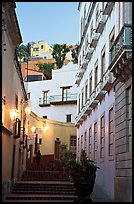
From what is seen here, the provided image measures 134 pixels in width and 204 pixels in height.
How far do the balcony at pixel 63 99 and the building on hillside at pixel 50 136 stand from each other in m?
2.79

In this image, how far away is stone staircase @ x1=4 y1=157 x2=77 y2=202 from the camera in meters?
15.2

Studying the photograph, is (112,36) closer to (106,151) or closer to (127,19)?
(127,19)

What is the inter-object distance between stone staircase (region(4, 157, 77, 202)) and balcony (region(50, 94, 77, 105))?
1524 centimetres

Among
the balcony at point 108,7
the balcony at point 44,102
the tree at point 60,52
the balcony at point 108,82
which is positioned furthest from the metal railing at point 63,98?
the balcony at point 108,82

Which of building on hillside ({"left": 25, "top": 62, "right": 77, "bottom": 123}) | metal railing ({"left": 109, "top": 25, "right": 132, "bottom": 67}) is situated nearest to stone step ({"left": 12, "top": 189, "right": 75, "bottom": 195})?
metal railing ({"left": 109, "top": 25, "right": 132, "bottom": 67})

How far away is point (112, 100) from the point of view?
15.6 metres

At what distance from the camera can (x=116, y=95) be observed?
14453mm

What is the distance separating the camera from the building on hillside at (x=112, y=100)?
12.3 metres

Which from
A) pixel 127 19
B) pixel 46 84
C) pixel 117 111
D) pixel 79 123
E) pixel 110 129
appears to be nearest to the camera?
pixel 127 19

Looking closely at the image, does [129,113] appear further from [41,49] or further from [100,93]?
[41,49]

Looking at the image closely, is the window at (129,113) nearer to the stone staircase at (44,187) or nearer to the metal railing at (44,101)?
the stone staircase at (44,187)

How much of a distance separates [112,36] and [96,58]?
173 inches

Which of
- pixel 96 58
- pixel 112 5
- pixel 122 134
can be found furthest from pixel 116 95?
pixel 96 58

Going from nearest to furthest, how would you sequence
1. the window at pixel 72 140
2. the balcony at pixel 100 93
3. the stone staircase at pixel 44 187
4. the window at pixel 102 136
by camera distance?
the stone staircase at pixel 44 187 → the balcony at pixel 100 93 → the window at pixel 102 136 → the window at pixel 72 140
